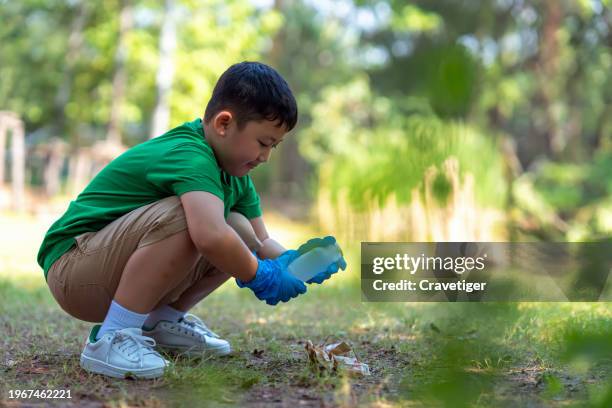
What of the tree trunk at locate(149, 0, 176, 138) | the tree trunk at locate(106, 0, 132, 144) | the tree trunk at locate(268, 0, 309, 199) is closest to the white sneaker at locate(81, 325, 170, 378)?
the tree trunk at locate(149, 0, 176, 138)

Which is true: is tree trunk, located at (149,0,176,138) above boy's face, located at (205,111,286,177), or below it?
above

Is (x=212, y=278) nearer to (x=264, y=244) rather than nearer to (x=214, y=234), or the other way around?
(x=264, y=244)

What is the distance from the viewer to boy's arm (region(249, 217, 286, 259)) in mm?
2107

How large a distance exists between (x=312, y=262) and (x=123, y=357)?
52cm

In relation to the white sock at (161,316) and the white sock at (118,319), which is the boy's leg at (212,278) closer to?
the white sock at (161,316)

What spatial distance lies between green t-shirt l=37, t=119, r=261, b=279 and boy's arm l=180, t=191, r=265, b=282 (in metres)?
0.03

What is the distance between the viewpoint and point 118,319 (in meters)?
1.76

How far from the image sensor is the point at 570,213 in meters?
9.17

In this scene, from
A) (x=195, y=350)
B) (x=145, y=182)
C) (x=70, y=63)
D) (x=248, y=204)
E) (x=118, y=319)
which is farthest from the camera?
(x=70, y=63)

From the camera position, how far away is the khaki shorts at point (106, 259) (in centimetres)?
172

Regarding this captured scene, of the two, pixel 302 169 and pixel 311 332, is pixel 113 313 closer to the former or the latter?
pixel 311 332

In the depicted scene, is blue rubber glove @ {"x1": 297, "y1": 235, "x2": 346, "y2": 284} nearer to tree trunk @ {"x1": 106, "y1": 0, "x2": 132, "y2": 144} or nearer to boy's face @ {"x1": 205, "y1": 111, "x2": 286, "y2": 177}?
boy's face @ {"x1": 205, "y1": 111, "x2": 286, "y2": 177}

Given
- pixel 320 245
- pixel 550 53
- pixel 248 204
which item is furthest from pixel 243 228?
pixel 550 53

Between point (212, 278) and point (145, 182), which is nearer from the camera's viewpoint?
point (145, 182)
